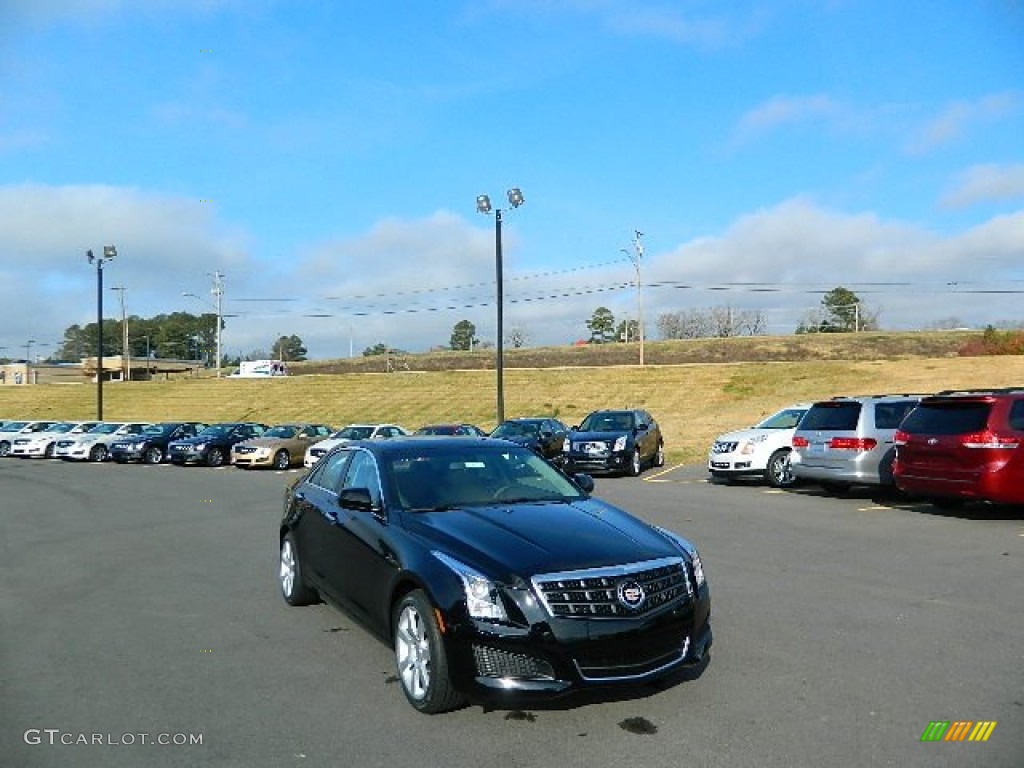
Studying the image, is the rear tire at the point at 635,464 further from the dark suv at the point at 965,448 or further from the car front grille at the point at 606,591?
Result: the car front grille at the point at 606,591

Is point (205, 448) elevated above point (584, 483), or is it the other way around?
point (584, 483)

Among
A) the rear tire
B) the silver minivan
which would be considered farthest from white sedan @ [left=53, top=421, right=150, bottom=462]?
the silver minivan

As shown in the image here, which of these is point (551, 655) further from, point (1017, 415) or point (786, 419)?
point (786, 419)

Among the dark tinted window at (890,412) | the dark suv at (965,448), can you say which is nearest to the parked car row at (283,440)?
the dark tinted window at (890,412)

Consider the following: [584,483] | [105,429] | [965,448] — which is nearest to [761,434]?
[965,448]

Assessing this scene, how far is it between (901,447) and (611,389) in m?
36.3

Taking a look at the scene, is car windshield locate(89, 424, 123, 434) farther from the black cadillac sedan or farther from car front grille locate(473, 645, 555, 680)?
car front grille locate(473, 645, 555, 680)

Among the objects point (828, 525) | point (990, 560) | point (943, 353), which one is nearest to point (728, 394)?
point (943, 353)

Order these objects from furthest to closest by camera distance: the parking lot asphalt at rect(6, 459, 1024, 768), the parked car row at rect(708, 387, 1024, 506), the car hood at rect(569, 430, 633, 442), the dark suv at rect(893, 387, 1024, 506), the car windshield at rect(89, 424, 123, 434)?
the car windshield at rect(89, 424, 123, 434) < the car hood at rect(569, 430, 633, 442) < the parked car row at rect(708, 387, 1024, 506) < the dark suv at rect(893, 387, 1024, 506) < the parking lot asphalt at rect(6, 459, 1024, 768)

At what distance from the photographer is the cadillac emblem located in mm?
4699

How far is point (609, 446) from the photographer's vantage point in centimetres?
2094

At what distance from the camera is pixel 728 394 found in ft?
144

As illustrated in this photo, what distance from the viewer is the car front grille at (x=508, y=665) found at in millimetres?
4547

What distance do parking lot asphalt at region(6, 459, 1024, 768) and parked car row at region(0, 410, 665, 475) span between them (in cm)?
809
